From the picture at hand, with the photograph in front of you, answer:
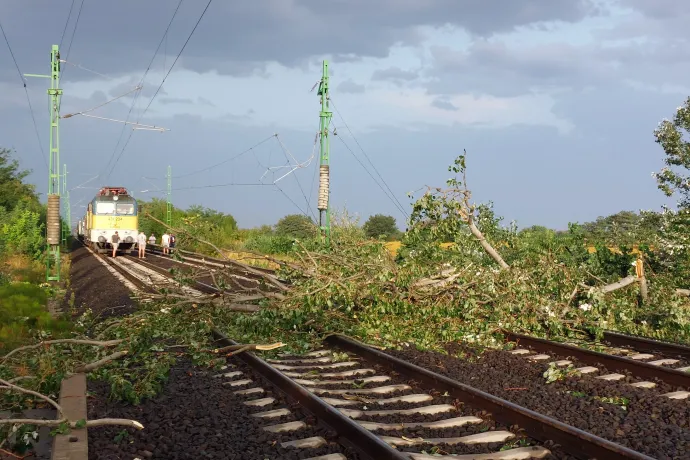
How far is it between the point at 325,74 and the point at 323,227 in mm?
5855

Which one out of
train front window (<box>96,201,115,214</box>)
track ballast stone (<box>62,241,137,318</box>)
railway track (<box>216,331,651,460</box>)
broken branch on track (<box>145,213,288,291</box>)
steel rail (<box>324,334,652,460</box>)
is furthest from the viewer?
train front window (<box>96,201,115,214</box>)

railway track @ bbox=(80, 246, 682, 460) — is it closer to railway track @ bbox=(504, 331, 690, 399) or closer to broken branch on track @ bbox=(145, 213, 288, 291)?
A: railway track @ bbox=(504, 331, 690, 399)

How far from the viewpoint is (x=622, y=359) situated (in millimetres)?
8867

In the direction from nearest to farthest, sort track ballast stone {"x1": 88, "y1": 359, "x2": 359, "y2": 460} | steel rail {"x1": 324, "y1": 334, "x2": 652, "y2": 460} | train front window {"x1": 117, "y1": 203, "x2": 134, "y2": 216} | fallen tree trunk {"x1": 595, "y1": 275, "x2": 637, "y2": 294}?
steel rail {"x1": 324, "y1": 334, "x2": 652, "y2": 460} < track ballast stone {"x1": 88, "y1": 359, "x2": 359, "y2": 460} < fallen tree trunk {"x1": 595, "y1": 275, "x2": 637, "y2": 294} < train front window {"x1": 117, "y1": 203, "x2": 134, "y2": 216}

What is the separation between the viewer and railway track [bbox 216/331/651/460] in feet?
17.6

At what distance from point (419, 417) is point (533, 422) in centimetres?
108

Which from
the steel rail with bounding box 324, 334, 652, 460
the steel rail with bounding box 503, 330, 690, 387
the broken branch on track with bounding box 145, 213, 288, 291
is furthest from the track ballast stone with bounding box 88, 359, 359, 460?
the steel rail with bounding box 503, 330, 690, 387

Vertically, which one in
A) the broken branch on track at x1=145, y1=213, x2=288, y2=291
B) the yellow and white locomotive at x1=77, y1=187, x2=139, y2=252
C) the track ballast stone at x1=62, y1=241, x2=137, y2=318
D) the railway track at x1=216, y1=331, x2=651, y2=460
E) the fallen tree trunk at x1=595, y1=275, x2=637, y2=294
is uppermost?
the yellow and white locomotive at x1=77, y1=187, x2=139, y2=252

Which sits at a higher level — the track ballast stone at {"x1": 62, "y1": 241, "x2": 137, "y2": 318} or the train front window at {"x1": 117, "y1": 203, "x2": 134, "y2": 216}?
the train front window at {"x1": 117, "y1": 203, "x2": 134, "y2": 216}

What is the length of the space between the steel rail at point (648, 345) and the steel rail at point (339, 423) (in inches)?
234

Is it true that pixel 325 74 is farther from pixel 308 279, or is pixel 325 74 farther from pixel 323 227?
pixel 308 279

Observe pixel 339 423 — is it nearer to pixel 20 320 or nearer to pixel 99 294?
pixel 20 320

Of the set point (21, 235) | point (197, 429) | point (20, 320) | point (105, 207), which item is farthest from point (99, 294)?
point (105, 207)

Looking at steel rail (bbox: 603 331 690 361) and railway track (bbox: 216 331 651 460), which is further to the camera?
steel rail (bbox: 603 331 690 361)
